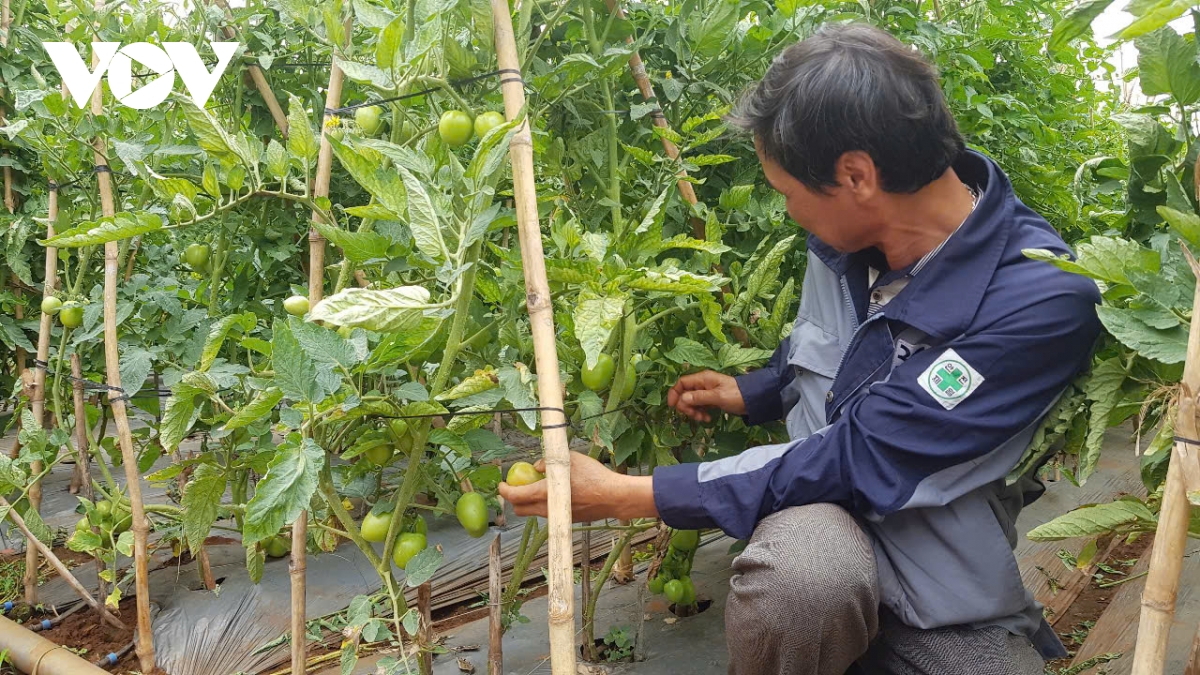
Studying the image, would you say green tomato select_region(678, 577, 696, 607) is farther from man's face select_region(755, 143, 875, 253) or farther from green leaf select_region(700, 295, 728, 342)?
man's face select_region(755, 143, 875, 253)

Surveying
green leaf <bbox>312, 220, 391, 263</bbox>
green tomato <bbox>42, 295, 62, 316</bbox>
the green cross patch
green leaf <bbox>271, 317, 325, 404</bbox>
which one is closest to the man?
the green cross patch

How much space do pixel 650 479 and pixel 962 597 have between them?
502mm

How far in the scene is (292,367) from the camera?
3.76 ft

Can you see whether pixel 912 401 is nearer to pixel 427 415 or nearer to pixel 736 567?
pixel 736 567

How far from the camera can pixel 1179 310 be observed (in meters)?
1.03

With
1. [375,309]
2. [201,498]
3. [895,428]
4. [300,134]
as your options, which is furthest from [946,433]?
[201,498]

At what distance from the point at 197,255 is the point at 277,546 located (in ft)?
2.69

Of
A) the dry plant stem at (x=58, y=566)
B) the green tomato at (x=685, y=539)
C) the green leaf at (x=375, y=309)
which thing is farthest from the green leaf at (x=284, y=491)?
the dry plant stem at (x=58, y=566)

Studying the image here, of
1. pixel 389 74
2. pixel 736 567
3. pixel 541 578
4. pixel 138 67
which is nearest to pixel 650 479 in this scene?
pixel 736 567

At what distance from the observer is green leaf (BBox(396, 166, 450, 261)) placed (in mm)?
1130

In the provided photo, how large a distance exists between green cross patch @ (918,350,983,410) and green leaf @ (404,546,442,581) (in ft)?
2.54

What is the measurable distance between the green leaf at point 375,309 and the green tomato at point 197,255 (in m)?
1.16

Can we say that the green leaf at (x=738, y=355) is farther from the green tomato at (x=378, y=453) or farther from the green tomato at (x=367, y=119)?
the green tomato at (x=367, y=119)

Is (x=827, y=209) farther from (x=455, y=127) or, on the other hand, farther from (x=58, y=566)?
(x=58, y=566)
